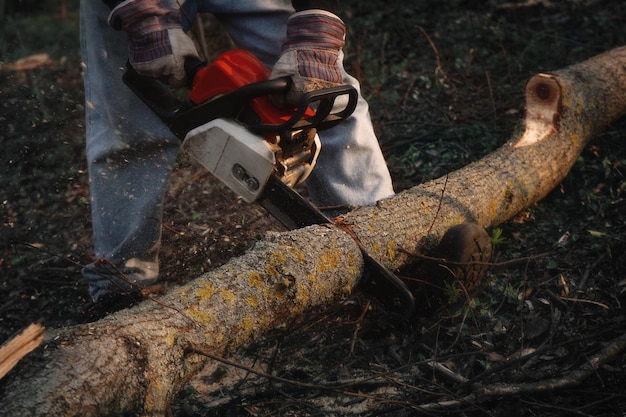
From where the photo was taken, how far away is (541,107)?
10.3ft

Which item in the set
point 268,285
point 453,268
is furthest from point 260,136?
point 453,268

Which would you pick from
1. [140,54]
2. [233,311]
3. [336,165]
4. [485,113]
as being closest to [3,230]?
[140,54]

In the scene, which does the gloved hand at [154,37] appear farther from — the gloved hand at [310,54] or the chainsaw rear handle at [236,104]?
the gloved hand at [310,54]

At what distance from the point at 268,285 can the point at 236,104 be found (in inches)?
25.9

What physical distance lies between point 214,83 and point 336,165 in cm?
78

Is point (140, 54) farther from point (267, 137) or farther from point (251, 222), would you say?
point (251, 222)

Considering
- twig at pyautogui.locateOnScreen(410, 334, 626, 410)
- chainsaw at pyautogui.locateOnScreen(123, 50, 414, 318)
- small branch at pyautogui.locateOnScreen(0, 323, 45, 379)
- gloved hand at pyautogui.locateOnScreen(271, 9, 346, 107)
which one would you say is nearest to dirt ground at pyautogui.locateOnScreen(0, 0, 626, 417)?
twig at pyautogui.locateOnScreen(410, 334, 626, 410)

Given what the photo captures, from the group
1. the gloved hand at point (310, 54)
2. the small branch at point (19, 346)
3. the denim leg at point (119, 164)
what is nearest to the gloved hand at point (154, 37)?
the gloved hand at point (310, 54)

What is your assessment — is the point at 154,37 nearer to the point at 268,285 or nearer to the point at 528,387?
the point at 268,285

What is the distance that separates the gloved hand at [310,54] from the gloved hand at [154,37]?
0.38 metres

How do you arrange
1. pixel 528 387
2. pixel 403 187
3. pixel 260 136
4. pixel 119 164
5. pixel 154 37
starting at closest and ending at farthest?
pixel 528 387, pixel 260 136, pixel 154 37, pixel 119 164, pixel 403 187

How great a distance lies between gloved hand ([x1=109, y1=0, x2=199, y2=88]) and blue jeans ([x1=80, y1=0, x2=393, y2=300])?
1.37ft

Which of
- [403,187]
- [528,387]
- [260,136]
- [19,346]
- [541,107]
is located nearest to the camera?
[19,346]

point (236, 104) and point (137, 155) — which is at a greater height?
point (236, 104)
